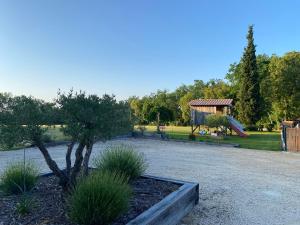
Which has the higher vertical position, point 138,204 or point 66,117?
point 66,117

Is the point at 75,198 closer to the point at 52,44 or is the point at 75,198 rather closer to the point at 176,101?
the point at 52,44

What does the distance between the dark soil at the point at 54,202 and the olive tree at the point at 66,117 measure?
1.73ft

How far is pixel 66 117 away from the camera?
12.0ft

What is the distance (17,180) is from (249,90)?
87.9ft

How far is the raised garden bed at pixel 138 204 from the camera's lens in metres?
3.34

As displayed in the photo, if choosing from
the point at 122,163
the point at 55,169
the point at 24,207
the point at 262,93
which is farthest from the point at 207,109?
the point at 24,207

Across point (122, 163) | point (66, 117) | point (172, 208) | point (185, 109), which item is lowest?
point (172, 208)

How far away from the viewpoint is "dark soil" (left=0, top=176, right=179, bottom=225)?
336 cm

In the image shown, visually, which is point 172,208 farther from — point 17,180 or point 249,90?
point 249,90

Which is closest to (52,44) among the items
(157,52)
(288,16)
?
(157,52)

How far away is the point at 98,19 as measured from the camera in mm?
13875

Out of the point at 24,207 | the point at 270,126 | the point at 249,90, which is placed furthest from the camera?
the point at 249,90

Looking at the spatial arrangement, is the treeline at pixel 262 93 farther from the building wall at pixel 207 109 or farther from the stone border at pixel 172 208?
the stone border at pixel 172 208

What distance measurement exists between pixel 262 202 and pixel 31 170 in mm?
4005
